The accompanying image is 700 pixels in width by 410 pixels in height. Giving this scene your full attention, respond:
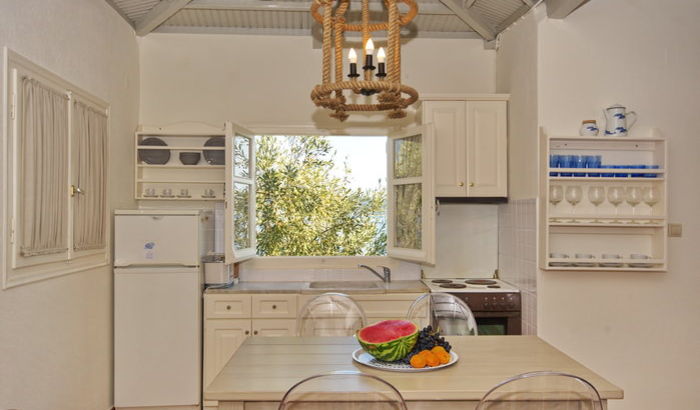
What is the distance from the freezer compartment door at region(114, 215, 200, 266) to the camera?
3512mm

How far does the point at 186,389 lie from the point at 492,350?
2.23m

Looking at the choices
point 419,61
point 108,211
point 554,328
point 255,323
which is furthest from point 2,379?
point 419,61

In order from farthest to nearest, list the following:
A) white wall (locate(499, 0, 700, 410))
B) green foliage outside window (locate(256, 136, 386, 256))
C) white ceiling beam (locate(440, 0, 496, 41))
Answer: green foliage outside window (locate(256, 136, 386, 256)) → white ceiling beam (locate(440, 0, 496, 41)) → white wall (locate(499, 0, 700, 410))

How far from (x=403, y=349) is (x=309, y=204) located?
416 centimetres

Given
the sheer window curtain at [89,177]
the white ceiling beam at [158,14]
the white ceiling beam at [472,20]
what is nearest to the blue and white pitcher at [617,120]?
the white ceiling beam at [472,20]

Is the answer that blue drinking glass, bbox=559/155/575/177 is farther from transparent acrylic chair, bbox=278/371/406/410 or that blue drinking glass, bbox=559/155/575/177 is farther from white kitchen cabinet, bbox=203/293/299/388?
transparent acrylic chair, bbox=278/371/406/410

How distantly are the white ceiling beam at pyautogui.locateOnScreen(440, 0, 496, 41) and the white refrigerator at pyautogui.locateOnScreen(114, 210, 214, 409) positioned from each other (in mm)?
2391

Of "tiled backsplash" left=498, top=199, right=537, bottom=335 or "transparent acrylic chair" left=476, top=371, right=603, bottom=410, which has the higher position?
"tiled backsplash" left=498, top=199, right=537, bottom=335

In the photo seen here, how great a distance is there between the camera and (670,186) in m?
3.41

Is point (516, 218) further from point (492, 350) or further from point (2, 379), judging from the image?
point (2, 379)

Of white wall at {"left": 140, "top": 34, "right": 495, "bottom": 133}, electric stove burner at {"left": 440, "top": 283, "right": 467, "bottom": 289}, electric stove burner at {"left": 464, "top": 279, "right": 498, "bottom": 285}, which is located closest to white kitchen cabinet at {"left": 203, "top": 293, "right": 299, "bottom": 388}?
electric stove burner at {"left": 440, "top": 283, "right": 467, "bottom": 289}

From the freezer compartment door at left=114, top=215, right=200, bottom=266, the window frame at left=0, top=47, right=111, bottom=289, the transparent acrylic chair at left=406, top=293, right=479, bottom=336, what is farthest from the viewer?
the freezer compartment door at left=114, top=215, right=200, bottom=266

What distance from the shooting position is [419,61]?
432 cm

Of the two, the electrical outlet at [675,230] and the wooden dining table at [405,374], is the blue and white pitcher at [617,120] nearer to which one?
the electrical outlet at [675,230]
